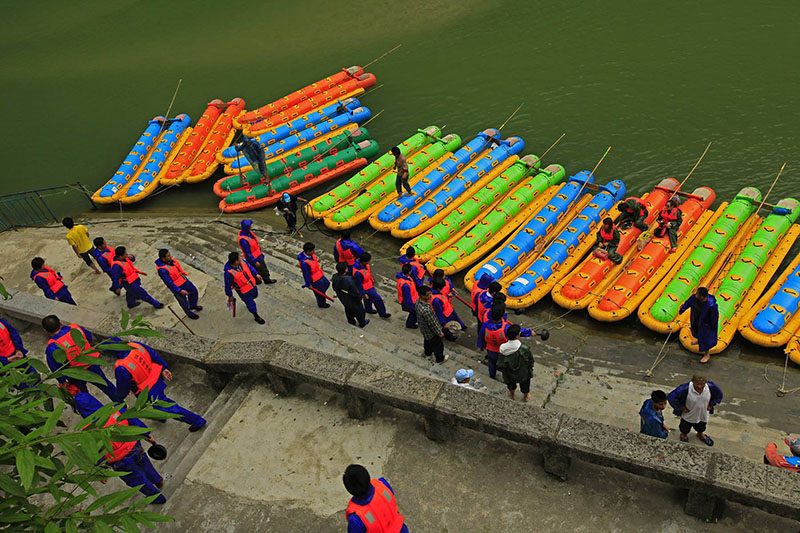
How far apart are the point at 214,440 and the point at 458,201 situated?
361 inches

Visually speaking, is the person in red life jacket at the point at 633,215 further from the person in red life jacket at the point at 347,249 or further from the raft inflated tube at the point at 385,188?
the person in red life jacket at the point at 347,249

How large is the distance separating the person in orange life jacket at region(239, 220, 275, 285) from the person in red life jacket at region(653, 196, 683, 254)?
315 inches

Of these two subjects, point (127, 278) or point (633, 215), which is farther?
point (633, 215)

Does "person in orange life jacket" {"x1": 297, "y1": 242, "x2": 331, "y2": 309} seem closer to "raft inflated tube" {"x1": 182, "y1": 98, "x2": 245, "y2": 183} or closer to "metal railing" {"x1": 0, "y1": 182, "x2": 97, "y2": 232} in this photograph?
"raft inflated tube" {"x1": 182, "y1": 98, "x2": 245, "y2": 183}

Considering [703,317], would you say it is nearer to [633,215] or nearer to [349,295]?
[633,215]

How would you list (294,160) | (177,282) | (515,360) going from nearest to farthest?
(515,360) → (177,282) → (294,160)

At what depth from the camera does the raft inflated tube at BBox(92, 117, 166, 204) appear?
616 inches

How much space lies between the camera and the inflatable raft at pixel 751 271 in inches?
390

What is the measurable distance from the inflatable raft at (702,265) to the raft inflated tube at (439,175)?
594 cm

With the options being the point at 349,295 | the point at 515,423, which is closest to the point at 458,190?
the point at 349,295

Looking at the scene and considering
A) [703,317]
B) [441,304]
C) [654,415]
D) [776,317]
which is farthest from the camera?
[776,317]

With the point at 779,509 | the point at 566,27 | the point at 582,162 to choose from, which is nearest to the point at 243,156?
the point at 582,162

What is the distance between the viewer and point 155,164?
653 inches

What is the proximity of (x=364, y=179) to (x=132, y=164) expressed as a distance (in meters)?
6.99
